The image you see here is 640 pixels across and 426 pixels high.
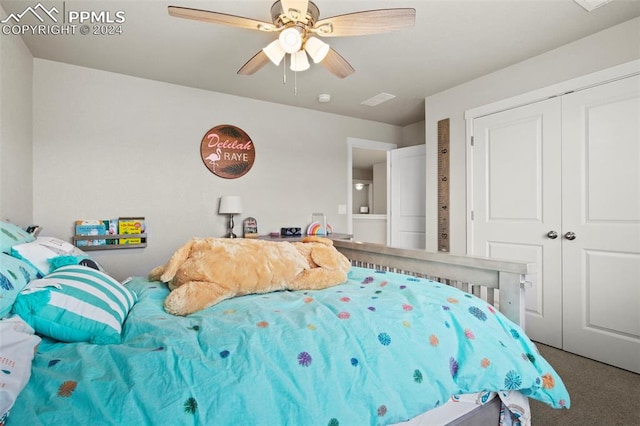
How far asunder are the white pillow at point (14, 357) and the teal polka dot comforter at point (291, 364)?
4cm

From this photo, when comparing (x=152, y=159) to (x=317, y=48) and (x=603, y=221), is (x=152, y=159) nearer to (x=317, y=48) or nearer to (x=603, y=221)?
(x=317, y=48)

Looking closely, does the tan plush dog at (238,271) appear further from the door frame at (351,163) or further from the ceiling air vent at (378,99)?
the door frame at (351,163)

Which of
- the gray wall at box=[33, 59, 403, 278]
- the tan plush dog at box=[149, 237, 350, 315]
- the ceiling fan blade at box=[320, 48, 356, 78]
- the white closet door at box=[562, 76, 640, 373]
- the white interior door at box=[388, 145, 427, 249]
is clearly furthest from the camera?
the white interior door at box=[388, 145, 427, 249]

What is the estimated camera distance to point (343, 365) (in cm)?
101

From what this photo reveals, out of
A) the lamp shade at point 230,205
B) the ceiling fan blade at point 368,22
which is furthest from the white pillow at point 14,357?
the lamp shade at point 230,205

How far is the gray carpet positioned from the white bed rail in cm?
62

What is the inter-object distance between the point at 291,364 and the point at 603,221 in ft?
8.77

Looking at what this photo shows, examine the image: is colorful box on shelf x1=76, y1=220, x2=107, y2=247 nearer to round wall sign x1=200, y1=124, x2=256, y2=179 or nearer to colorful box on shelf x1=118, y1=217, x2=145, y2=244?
colorful box on shelf x1=118, y1=217, x2=145, y2=244

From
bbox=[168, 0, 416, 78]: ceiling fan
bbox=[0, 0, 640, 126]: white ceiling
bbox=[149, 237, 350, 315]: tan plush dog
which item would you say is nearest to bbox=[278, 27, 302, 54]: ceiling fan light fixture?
bbox=[168, 0, 416, 78]: ceiling fan

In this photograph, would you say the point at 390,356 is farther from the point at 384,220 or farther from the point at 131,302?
the point at 384,220

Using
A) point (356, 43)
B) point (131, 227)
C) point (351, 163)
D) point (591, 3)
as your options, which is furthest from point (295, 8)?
point (351, 163)

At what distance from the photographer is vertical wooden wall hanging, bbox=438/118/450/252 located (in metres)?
3.54

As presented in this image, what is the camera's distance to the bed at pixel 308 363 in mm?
778

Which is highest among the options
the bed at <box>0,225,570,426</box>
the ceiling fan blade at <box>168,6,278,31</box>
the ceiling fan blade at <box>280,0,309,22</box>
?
the ceiling fan blade at <box>280,0,309,22</box>
